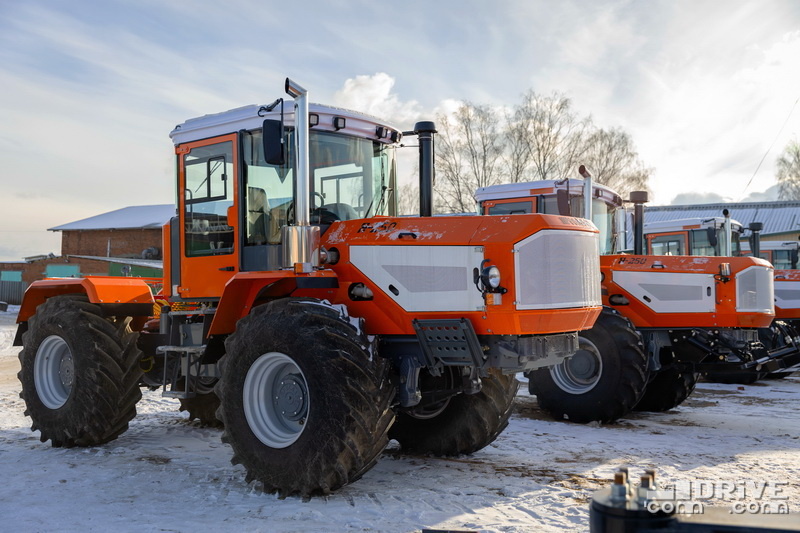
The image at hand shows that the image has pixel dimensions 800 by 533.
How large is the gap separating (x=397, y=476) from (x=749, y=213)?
126 feet

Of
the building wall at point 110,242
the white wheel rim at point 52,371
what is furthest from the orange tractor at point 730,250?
the building wall at point 110,242

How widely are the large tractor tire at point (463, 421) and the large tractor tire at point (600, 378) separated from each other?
86.6 inches

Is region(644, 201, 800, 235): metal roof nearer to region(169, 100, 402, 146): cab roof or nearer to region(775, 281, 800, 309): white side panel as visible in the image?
region(775, 281, 800, 309): white side panel

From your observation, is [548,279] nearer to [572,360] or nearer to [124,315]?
[572,360]

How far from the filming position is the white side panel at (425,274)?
17.1ft

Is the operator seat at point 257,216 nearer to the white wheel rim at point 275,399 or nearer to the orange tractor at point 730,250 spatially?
the white wheel rim at point 275,399

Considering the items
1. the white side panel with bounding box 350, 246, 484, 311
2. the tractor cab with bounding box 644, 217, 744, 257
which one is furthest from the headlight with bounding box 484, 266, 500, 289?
the tractor cab with bounding box 644, 217, 744, 257

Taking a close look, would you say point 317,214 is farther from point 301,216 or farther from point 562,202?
point 562,202

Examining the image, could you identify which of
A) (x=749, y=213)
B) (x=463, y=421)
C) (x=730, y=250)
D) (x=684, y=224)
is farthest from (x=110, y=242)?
(x=463, y=421)

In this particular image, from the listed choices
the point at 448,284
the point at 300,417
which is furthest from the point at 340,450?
the point at 448,284

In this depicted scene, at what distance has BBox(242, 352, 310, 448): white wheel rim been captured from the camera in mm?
5418

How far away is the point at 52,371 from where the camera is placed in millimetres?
7727

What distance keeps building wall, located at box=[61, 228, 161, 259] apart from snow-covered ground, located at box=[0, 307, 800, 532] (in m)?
36.0

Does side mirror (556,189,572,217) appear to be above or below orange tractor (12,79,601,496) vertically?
above
